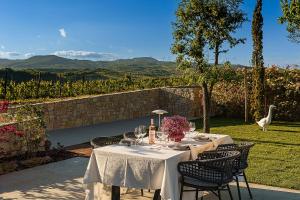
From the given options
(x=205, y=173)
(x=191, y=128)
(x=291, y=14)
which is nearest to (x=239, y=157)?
(x=205, y=173)

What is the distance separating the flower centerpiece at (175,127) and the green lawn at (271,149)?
6.67ft

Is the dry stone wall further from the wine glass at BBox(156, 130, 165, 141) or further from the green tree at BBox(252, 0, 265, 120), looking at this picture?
the wine glass at BBox(156, 130, 165, 141)

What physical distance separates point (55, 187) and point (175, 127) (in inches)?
97.9

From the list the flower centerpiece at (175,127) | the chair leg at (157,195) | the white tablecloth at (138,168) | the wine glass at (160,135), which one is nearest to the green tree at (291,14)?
the wine glass at (160,135)

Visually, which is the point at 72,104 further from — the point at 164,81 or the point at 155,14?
the point at 155,14

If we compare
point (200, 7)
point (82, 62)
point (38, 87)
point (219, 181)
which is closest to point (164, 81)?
point (38, 87)

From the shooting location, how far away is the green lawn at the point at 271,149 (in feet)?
27.8

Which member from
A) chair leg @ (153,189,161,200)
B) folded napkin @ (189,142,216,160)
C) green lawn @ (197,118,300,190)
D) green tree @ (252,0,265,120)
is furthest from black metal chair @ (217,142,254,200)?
green tree @ (252,0,265,120)

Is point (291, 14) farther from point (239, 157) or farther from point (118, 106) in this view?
point (239, 157)

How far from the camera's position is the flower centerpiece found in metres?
6.98

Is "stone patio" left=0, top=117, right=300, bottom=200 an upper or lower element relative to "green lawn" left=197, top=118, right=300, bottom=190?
lower

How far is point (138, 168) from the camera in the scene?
6.12m

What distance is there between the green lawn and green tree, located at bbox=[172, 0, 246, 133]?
6.04 feet

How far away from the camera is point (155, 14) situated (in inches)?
1119
